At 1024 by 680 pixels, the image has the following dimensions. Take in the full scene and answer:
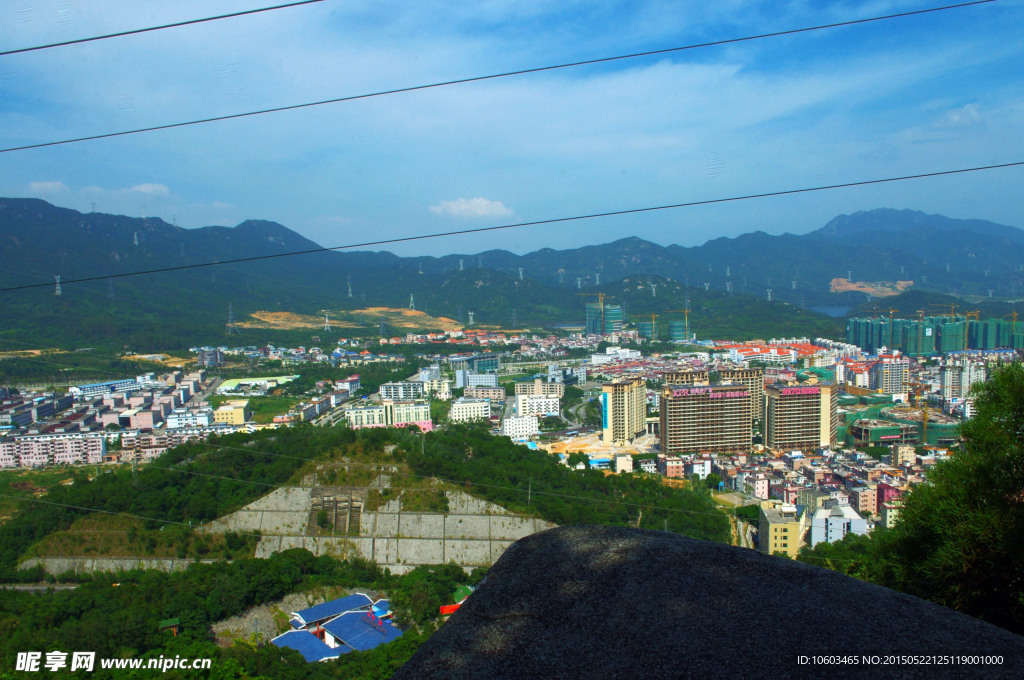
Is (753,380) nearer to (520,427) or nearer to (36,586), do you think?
(520,427)

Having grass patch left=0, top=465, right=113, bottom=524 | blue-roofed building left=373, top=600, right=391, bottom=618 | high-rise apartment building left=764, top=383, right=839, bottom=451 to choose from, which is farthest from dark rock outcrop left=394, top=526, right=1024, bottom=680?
high-rise apartment building left=764, top=383, right=839, bottom=451

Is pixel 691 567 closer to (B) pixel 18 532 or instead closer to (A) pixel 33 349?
(B) pixel 18 532

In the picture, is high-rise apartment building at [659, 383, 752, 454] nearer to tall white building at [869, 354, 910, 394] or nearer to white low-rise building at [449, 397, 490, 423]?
white low-rise building at [449, 397, 490, 423]

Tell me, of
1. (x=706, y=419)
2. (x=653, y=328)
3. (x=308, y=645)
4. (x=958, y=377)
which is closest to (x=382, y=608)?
(x=308, y=645)

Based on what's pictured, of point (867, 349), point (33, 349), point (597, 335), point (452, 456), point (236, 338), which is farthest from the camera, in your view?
point (597, 335)

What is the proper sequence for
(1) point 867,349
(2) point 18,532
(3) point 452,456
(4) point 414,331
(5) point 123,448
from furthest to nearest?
1. (4) point 414,331
2. (1) point 867,349
3. (5) point 123,448
4. (3) point 452,456
5. (2) point 18,532

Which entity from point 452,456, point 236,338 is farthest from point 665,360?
point 452,456

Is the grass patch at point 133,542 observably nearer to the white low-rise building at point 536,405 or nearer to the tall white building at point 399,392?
the white low-rise building at point 536,405
